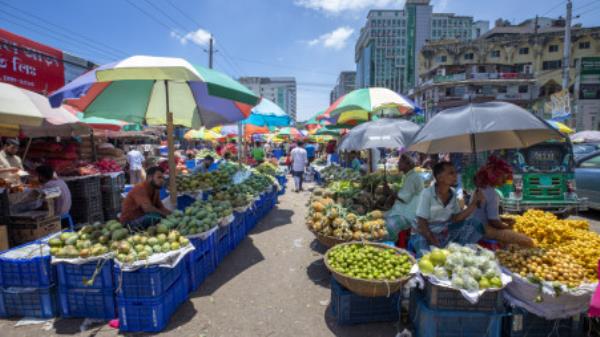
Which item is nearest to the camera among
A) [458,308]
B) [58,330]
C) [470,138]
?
[458,308]

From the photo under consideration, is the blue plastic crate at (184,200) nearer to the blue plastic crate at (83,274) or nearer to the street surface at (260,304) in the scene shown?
the street surface at (260,304)

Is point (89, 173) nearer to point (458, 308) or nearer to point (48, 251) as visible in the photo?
point (48, 251)

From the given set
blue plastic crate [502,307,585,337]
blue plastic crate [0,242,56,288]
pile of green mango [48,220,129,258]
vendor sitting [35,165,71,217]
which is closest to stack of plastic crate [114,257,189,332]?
pile of green mango [48,220,129,258]

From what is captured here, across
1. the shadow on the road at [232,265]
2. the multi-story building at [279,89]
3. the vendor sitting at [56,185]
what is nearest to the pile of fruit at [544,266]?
the shadow on the road at [232,265]

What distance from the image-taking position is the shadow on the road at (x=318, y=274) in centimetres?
442

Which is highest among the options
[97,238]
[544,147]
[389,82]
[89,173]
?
[389,82]

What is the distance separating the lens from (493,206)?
12.7ft

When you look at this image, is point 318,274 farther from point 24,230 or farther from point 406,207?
point 24,230

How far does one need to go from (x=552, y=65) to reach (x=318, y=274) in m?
62.0

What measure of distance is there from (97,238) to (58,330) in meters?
1.01

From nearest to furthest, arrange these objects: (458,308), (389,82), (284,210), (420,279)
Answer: (458,308)
(420,279)
(284,210)
(389,82)

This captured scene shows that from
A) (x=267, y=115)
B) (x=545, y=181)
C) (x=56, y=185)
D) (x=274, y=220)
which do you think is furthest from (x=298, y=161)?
(x=56, y=185)

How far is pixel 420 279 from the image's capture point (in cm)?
294

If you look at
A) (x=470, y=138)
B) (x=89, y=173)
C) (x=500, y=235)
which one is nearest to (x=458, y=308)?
(x=500, y=235)
